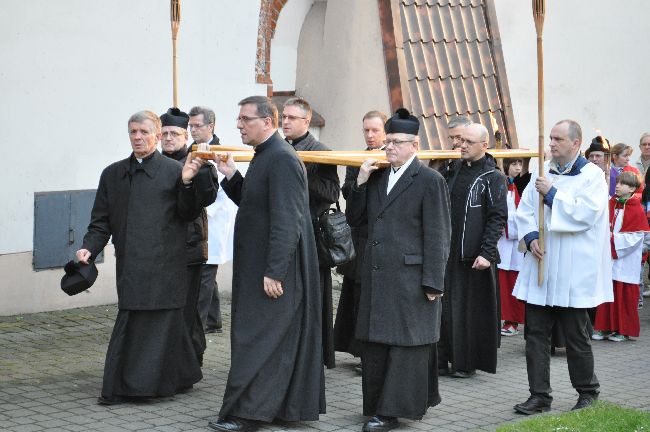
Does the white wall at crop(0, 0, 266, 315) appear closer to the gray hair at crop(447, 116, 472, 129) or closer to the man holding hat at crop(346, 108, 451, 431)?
the gray hair at crop(447, 116, 472, 129)

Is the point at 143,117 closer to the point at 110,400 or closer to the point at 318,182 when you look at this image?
the point at 318,182

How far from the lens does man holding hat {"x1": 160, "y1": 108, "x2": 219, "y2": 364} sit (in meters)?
7.95

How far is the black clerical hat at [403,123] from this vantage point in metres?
7.62

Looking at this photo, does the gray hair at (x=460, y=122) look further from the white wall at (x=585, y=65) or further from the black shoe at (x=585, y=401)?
the white wall at (x=585, y=65)

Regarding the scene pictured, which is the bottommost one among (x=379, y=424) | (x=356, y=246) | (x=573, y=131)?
(x=379, y=424)

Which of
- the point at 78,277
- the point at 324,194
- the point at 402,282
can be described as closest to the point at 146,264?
the point at 78,277

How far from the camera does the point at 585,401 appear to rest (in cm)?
809

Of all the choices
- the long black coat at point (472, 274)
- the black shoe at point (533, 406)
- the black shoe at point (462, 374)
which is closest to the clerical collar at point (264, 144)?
the long black coat at point (472, 274)

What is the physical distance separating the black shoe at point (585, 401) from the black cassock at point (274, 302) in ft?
5.80

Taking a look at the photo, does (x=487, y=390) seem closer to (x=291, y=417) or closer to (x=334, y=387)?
(x=334, y=387)

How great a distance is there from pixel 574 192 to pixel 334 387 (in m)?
2.21

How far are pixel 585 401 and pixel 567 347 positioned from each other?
387 mm

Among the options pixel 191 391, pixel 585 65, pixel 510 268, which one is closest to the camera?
pixel 191 391

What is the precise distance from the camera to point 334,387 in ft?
29.0
